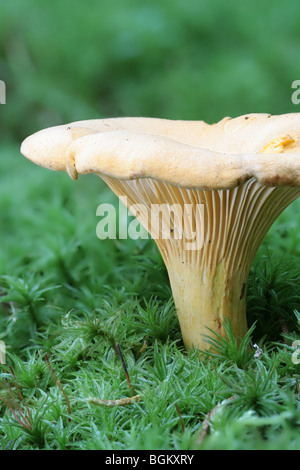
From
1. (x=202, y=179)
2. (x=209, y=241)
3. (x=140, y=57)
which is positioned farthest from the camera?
(x=140, y=57)

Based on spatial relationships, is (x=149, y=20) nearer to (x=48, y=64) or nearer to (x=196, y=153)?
(x=48, y=64)

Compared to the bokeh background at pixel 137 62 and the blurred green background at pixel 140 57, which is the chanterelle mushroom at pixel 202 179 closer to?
the bokeh background at pixel 137 62

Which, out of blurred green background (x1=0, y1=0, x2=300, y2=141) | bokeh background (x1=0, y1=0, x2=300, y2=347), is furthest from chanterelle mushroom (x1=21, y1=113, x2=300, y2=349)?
blurred green background (x1=0, y1=0, x2=300, y2=141)

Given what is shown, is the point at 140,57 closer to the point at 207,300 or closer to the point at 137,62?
the point at 137,62

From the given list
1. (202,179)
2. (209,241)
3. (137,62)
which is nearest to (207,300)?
(209,241)

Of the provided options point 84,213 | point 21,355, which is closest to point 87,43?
point 84,213

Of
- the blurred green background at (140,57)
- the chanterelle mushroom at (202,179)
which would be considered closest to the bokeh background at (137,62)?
the blurred green background at (140,57)

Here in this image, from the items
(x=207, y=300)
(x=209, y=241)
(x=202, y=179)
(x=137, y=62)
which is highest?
(x=137, y=62)

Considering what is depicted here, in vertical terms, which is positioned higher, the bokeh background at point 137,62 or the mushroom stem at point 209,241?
the bokeh background at point 137,62
